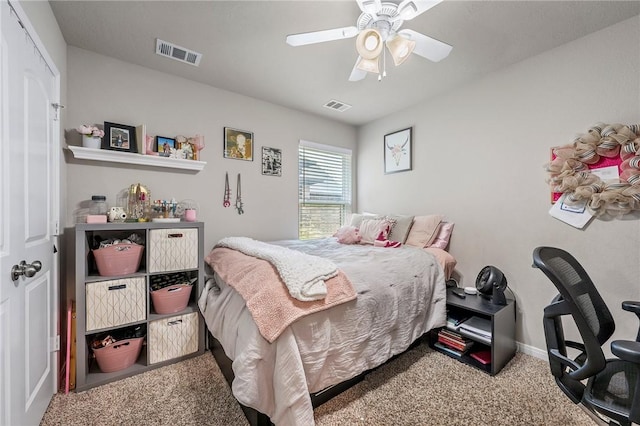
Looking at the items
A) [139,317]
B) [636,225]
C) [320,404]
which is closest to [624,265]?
[636,225]

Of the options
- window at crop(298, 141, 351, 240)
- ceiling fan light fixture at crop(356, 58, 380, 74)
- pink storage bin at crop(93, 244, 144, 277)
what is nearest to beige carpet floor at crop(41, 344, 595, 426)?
pink storage bin at crop(93, 244, 144, 277)

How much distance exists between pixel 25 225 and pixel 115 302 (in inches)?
30.3

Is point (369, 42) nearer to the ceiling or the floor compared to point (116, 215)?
nearer to the ceiling

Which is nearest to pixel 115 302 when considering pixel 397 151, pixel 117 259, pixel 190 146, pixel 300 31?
pixel 117 259

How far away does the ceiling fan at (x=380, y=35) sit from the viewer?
1.42 metres

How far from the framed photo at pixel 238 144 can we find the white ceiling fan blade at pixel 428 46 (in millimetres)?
1890

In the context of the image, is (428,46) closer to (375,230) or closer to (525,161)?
(525,161)

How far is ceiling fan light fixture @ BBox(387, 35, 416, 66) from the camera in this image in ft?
5.15

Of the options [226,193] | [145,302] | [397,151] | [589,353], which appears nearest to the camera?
[589,353]

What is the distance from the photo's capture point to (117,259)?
1834mm

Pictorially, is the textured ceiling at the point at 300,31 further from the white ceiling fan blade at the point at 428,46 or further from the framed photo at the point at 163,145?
the framed photo at the point at 163,145

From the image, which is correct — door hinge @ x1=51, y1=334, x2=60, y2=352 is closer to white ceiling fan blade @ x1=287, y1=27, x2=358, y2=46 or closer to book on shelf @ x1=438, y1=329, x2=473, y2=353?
white ceiling fan blade @ x1=287, y1=27, x2=358, y2=46

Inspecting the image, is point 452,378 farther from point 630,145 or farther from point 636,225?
point 630,145

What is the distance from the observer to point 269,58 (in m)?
2.21
